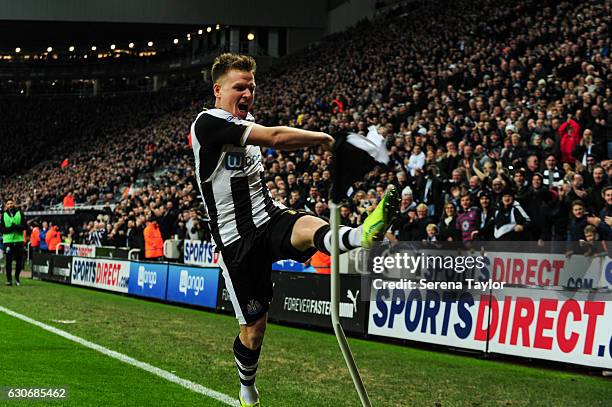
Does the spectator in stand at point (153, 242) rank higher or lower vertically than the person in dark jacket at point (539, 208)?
lower

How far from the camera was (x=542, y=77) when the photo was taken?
18062 millimetres

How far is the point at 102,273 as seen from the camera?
22.4m

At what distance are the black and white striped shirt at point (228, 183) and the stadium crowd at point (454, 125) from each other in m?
6.41

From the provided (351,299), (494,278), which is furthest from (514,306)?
(351,299)

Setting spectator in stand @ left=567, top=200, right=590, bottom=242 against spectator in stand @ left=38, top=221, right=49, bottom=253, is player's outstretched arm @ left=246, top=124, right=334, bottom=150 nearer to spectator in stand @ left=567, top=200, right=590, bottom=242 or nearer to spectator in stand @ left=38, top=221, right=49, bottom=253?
spectator in stand @ left=567, top=200, right=590, bottom=242

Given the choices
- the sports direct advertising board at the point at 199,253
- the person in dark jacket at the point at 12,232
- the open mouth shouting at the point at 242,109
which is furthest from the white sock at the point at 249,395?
the person in dark jacket at the point at 12,232

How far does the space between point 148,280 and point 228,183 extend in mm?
14691

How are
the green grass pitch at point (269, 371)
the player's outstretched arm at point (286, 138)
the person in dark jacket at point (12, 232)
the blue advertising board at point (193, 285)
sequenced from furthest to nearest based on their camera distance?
the person in dark jacket at point (12, 232) < the blue advertising board at point (193, 285) < the green grass pitch at point (269, 371) < the player's outstretched arm at point (286, 138)

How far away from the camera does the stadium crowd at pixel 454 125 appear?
42.3 ft

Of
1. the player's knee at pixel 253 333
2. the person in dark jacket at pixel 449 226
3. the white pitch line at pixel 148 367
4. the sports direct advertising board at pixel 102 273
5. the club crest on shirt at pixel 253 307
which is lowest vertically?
the sports direct advertising board at pixel 102 273

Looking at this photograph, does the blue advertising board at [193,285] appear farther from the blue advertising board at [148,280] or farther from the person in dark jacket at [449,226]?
the person in dark jacket at [449,226]

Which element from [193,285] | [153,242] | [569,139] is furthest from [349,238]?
[153,242]

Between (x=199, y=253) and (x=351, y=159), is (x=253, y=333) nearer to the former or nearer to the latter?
(x=351, y=159)

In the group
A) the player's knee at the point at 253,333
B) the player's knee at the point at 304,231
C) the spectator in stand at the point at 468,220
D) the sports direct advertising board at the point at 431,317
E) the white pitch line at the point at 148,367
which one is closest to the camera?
the player's knee at the point at 304,231
